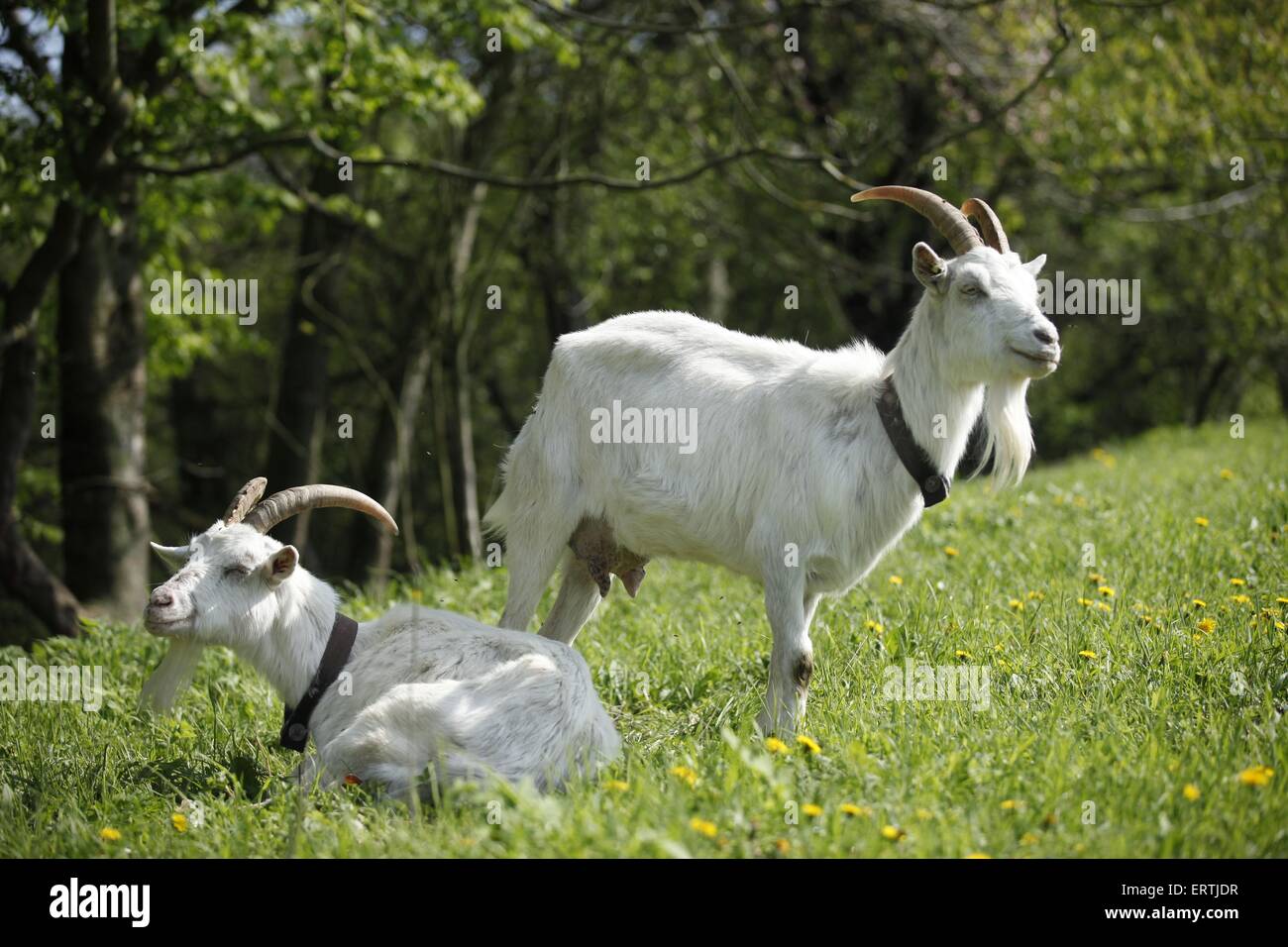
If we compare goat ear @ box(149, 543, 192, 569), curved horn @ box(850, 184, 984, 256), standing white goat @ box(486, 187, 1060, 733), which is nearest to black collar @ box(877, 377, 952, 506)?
standing white goat @ box(486, 187, 1060, 733)

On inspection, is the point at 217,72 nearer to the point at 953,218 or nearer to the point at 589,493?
the point at 589,493

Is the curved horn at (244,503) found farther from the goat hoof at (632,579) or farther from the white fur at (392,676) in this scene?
the goat hoof at (632,579)

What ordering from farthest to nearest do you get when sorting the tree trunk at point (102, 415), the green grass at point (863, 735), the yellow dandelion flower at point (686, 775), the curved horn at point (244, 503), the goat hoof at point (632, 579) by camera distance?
the tree trunk at point (102, 415), the goat hoof at point (632, 579), the curved horn at point (244, 503), the yellow dandelion flower at point (686, 775), the green grass at point (863, 735)

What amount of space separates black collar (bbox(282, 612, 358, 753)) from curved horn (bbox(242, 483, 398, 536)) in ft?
1.53

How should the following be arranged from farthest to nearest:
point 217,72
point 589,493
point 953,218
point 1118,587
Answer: point 217,72 < point 1118,587 < point 589,493 < point 953,218

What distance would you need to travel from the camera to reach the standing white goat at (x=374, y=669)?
3.92m

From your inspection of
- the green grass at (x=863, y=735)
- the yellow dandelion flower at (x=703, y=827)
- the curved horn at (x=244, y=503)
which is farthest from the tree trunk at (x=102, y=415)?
the yellow dandelion flower at (x=703, y=827)

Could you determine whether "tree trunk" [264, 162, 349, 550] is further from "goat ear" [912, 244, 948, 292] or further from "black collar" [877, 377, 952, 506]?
"goat ear" [912, 244, 948, 292]

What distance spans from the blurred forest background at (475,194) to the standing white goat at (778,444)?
1.93m

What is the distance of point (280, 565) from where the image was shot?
4336 mm

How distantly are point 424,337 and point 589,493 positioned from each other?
7417mm

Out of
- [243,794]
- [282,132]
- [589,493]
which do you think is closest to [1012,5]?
[282,132]

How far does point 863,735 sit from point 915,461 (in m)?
1.06

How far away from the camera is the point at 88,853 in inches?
143
